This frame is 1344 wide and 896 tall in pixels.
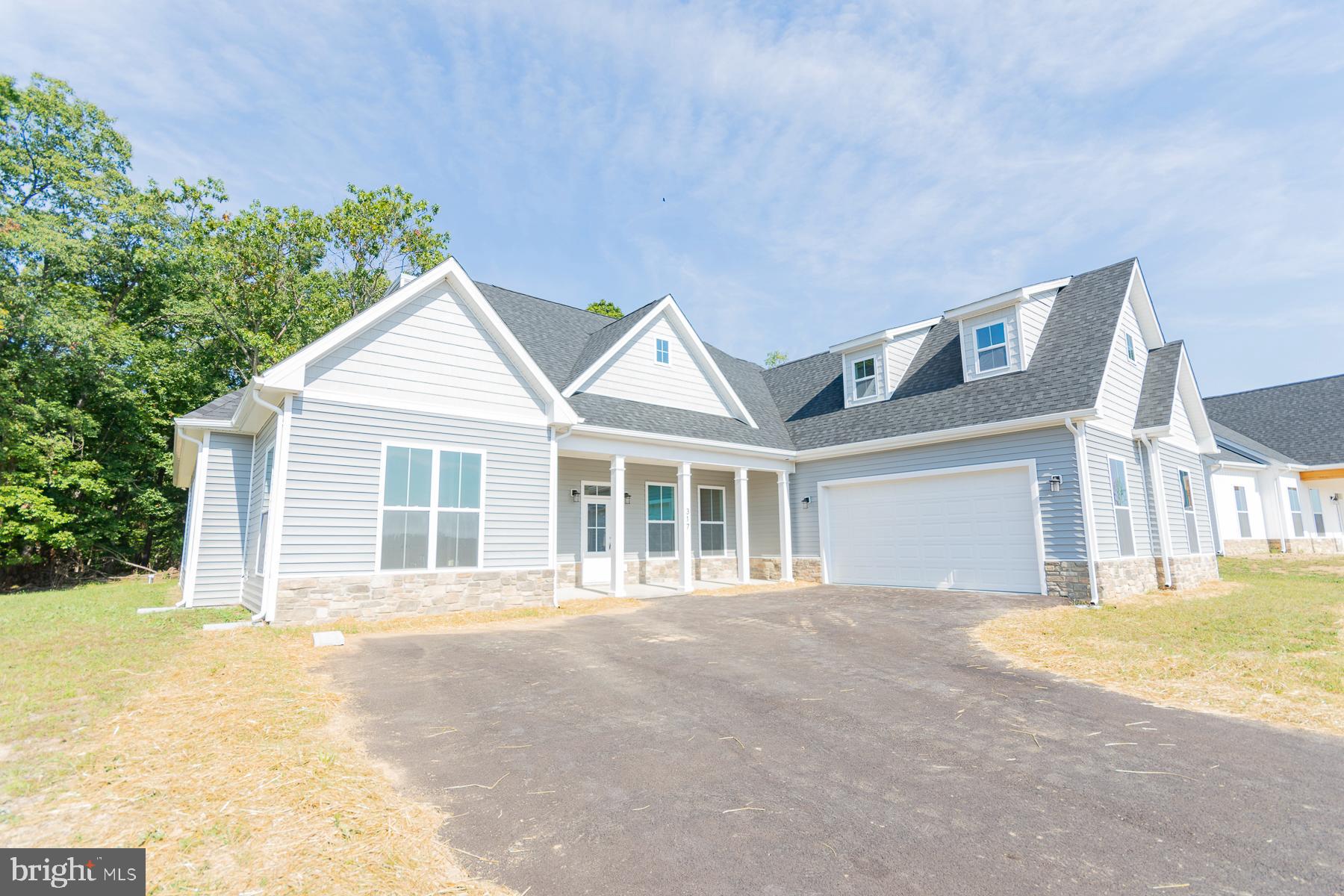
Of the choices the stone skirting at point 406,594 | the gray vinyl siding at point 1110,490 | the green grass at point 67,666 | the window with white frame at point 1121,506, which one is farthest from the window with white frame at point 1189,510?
the green grass at point 67,666

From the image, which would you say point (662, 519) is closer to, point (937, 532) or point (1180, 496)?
point (937, 532)

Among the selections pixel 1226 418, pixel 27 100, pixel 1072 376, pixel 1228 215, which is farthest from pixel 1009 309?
pixel 27 100

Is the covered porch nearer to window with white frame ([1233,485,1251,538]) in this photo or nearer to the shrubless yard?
the shrubless yard

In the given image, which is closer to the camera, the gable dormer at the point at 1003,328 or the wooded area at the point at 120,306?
the gable dormer at the point at 1003,328

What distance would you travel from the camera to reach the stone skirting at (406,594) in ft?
Answer: 29.0

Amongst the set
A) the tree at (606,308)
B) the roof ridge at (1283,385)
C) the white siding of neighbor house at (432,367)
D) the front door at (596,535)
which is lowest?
the front door at (596,535)

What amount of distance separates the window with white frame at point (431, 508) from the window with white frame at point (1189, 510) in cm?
1679

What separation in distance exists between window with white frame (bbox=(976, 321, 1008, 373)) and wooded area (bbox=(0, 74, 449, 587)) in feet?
67.8

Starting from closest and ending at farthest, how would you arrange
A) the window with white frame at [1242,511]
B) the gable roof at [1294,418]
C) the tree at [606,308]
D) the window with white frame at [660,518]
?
the window with white frame at [660,518] < the window with white frame at [1242,511] < the gable roof at [1294,418] < the tree at [606,308]

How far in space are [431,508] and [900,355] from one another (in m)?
12.1

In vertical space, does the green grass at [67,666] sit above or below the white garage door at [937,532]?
below

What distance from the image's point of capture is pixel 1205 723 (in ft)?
15.7

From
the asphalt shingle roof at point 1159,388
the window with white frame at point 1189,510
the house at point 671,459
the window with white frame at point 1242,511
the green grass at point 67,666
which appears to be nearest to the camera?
the green grass at point 67,666

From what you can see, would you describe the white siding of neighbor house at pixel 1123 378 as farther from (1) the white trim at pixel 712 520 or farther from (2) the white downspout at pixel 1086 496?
(1) the white trim at pixel 712 520
